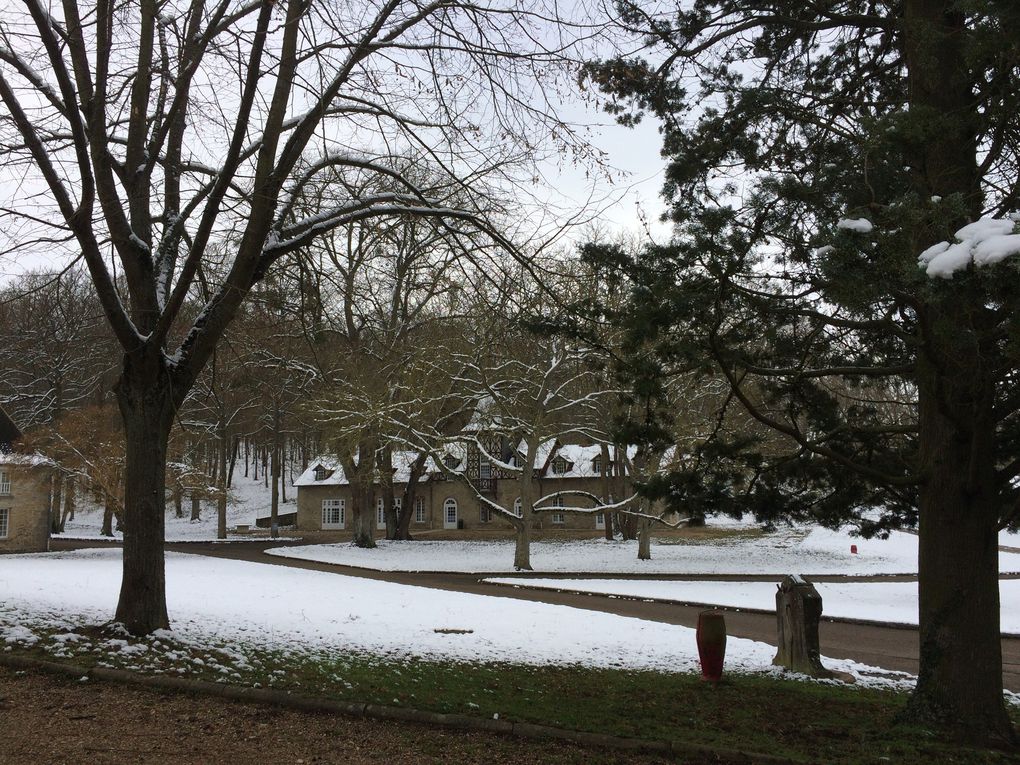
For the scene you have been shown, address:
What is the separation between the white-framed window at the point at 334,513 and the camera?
5516cm

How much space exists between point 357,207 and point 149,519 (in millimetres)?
4250

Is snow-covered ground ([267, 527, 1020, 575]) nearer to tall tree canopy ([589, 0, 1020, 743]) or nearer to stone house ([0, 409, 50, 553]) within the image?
stone house ([0, 409, 50, 553])

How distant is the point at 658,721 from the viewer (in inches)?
277

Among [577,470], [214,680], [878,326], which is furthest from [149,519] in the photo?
[577,470]

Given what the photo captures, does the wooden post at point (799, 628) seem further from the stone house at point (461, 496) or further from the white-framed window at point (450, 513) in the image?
the white-framed window at point (450, 513)

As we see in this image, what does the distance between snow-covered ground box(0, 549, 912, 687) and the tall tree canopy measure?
3.87 m

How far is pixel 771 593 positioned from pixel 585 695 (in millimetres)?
14829

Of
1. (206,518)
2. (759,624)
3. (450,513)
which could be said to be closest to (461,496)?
(450,513)

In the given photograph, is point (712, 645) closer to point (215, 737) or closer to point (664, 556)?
point (215, 737)

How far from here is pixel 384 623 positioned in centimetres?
1300

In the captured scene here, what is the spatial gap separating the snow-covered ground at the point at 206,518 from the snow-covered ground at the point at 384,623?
29.4m

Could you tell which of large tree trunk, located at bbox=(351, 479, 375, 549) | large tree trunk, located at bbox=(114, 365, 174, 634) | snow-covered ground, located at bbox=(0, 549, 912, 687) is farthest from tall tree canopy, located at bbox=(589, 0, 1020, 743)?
large tree trunk, located at bbox=(351, 479, 375, 549)

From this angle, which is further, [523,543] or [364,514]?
[364,514]

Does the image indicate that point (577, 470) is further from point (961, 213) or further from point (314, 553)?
point (961, 213)
